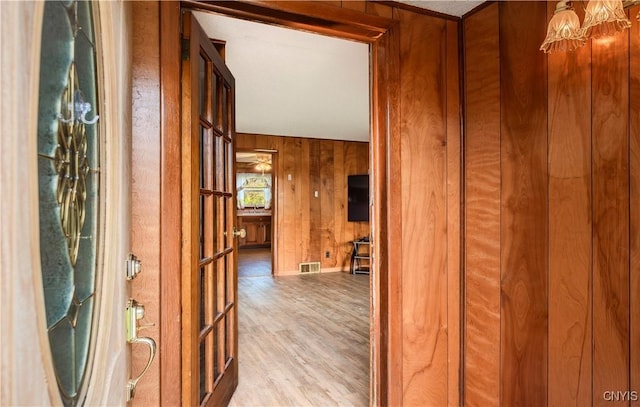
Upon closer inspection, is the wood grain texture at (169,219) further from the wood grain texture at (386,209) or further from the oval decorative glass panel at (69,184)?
the wood grain texture at (386,209)

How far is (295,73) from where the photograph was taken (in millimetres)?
2895

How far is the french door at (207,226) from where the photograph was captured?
137 cm

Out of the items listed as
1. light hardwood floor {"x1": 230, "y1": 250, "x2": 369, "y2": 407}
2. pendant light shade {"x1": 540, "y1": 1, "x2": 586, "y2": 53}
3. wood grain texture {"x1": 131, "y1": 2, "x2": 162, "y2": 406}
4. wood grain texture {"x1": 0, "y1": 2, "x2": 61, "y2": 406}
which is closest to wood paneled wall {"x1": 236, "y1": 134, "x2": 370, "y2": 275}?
light hardwood floor {"x1": 230, "y1": 250, "x2": 369, "y2": 407}

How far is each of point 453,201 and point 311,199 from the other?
14.3ft

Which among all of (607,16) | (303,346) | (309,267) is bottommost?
(303,346)

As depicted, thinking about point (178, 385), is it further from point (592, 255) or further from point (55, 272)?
point (592, 255)

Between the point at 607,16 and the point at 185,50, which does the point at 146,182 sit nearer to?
the point at 185,50

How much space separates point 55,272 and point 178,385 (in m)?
0.96

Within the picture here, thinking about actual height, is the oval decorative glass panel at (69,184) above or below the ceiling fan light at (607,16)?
below

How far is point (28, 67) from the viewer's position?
45 centimetres

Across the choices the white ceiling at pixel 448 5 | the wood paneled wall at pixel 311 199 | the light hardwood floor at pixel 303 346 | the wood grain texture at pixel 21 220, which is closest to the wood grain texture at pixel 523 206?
the white ceiling at pixel 448 5

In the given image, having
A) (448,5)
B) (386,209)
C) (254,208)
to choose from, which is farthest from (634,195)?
(254,208)

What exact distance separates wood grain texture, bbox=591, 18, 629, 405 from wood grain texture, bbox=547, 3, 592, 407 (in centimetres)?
3

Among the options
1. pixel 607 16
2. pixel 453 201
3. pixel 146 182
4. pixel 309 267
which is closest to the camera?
→ pixel 607 16
